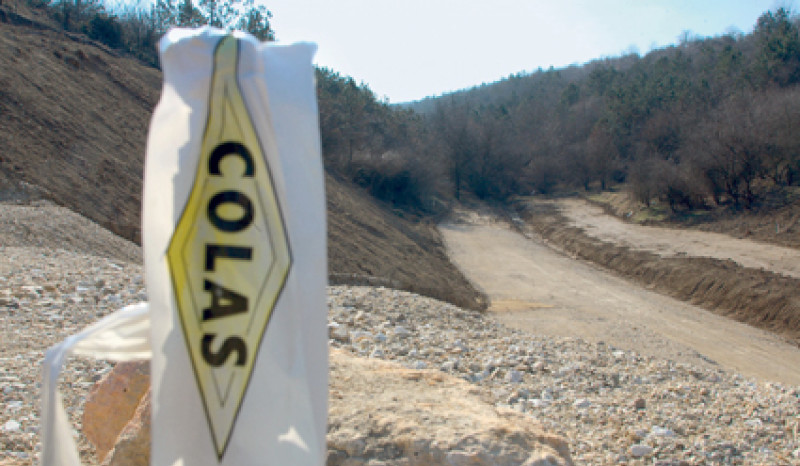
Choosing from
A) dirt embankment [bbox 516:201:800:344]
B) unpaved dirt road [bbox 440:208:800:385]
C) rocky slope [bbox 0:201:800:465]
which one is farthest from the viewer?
dirt embankment [bbox 516:201:800:344]

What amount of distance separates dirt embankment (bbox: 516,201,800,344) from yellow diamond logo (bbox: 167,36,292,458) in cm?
1599

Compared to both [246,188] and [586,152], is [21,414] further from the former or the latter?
[586,152]

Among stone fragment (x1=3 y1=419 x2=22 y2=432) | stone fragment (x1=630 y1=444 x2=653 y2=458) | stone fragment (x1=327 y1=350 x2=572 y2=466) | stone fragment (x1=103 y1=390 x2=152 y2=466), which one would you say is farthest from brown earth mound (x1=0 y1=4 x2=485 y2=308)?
stone fragment (x1=103 y1=390 x2=152 y2=466)

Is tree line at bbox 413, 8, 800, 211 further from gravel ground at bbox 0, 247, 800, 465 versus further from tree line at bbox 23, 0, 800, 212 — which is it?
gravel ground at bbox 0, 247, 800, 465

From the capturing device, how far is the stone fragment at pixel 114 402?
2.83 m

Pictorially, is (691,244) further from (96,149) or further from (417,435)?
(417,435)

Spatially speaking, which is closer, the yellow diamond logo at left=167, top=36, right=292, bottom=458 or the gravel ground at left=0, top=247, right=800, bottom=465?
the yellow diamond logo at left=167, top=36, right=292, bottom=458

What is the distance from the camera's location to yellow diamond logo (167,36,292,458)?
46.6 inches

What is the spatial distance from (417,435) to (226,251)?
1.58m

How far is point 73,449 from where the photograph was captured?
144 centimetres

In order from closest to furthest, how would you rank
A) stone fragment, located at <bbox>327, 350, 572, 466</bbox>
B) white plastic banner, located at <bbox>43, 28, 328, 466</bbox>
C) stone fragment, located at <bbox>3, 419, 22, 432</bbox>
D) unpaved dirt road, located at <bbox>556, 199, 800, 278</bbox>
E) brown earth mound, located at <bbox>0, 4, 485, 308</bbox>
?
white plastic banner, located at <bbox>43, 28, 328, 466</bbox>
stone fragment, located at <bbox>327, 350, 572, 466</bbox>
stone fragment, located at <bbox>3, 419, 22, 432</bbox>
brown earth mound, located at <bbox>0, 4, 485, 308</bbox>
unpaved dirt road, located at <bbox>556, 199, 800, 278</bbox>

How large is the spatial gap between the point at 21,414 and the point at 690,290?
17979 millimetres

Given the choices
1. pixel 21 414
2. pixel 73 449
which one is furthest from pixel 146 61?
pixel 73 449

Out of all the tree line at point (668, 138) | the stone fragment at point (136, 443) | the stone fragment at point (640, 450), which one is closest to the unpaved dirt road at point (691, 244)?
the tree line at point (668, 138)
